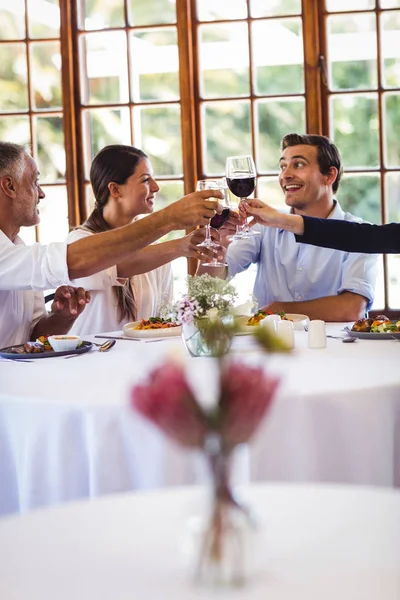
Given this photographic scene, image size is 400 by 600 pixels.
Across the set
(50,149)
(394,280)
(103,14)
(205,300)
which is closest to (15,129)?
(50,149)

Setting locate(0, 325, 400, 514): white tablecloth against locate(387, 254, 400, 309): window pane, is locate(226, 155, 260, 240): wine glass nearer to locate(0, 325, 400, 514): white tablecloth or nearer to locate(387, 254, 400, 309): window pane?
locate(0, 325, 400, 514): white tablecloth

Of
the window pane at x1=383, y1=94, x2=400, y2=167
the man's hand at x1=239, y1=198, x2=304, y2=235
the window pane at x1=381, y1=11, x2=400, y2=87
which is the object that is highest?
the window pane at x1=381, y1=11, x2=400, y2=87

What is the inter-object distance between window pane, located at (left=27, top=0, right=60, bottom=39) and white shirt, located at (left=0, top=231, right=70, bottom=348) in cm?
207

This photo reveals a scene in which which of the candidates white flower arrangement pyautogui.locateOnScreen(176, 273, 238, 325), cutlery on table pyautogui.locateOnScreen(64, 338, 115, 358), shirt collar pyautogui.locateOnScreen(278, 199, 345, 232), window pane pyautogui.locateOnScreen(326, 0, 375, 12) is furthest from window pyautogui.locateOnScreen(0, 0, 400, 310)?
white flower arrangement pyautogui.locateOnScreen(176, 273, 238, 325)

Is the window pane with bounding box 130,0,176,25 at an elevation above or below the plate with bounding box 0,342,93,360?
above

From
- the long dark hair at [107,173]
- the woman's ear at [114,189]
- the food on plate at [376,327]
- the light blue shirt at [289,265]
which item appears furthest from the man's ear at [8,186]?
the food on plate at [376,327]

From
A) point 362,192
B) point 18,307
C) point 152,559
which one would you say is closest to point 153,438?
point 152,559

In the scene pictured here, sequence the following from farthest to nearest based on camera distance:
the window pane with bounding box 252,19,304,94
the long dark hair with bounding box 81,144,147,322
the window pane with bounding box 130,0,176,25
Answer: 1. the window pane with bounding box 130,0,176,25
2. the window pane with bounding box 252,19,304,94
3. the long dark hair with bounding box 81,144,147,322

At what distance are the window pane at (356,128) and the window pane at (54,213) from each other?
1.46 meters

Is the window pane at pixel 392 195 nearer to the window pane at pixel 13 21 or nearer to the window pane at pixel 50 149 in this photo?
the window pane at pixel 50 149

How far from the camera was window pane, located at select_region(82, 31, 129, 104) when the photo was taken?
4.39m

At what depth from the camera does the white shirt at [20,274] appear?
7.90 ft

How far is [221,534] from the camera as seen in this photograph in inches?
29.0

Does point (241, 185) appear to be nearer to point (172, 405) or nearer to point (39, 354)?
point (39, 354)
